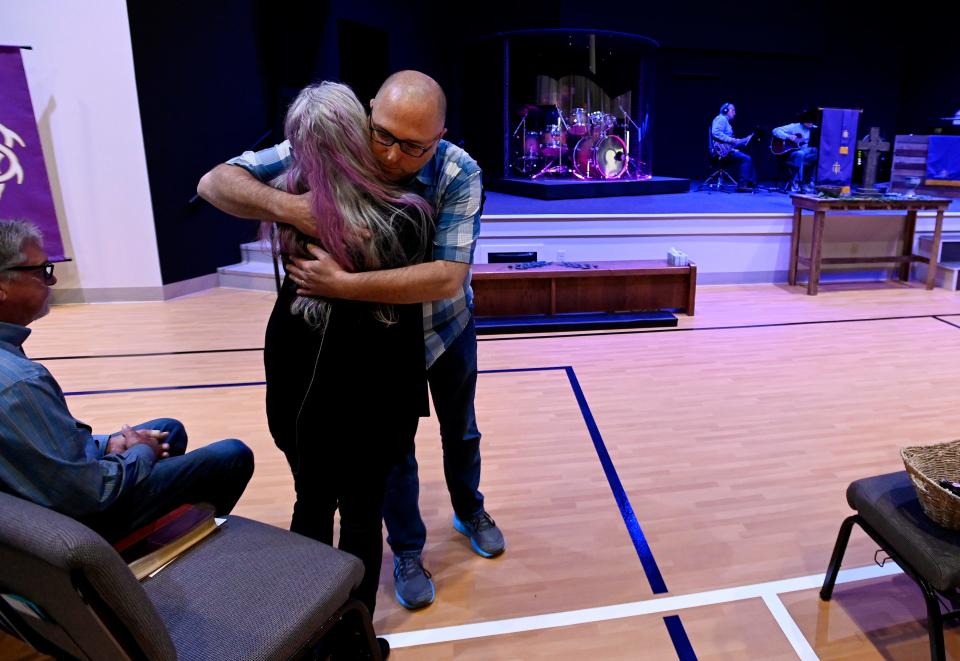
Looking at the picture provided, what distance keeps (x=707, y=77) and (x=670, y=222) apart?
5813 millimetres

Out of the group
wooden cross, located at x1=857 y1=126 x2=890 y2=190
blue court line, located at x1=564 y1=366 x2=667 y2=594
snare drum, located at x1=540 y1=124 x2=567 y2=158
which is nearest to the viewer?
blue court line, located at x1=564 y1=366 x2=667 y2=594

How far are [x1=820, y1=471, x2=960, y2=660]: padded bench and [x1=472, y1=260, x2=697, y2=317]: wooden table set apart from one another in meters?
3.07

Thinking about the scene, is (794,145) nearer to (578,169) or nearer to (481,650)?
(578,169)

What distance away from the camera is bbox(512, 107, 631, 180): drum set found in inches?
316

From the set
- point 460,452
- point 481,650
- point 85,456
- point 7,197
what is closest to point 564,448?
point 460,452

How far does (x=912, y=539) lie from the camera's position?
143 cm

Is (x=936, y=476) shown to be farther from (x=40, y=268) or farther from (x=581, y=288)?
(x=581, y=288)

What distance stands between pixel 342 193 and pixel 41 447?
659 millimetres

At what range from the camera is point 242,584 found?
1.17 meters

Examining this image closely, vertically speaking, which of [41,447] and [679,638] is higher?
[41,447]

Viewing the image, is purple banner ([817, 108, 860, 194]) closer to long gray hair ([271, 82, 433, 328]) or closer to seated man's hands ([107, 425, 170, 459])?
long gray hair ([271, 82, 433, 328])

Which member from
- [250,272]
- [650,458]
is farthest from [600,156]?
[650,458]

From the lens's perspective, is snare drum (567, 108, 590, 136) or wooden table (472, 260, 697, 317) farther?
snare drum (567, 108, 590, 136)

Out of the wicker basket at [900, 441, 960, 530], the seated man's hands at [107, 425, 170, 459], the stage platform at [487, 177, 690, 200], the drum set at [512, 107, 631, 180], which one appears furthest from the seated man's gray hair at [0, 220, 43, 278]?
the drum set at [512, 107, 631, 180]
